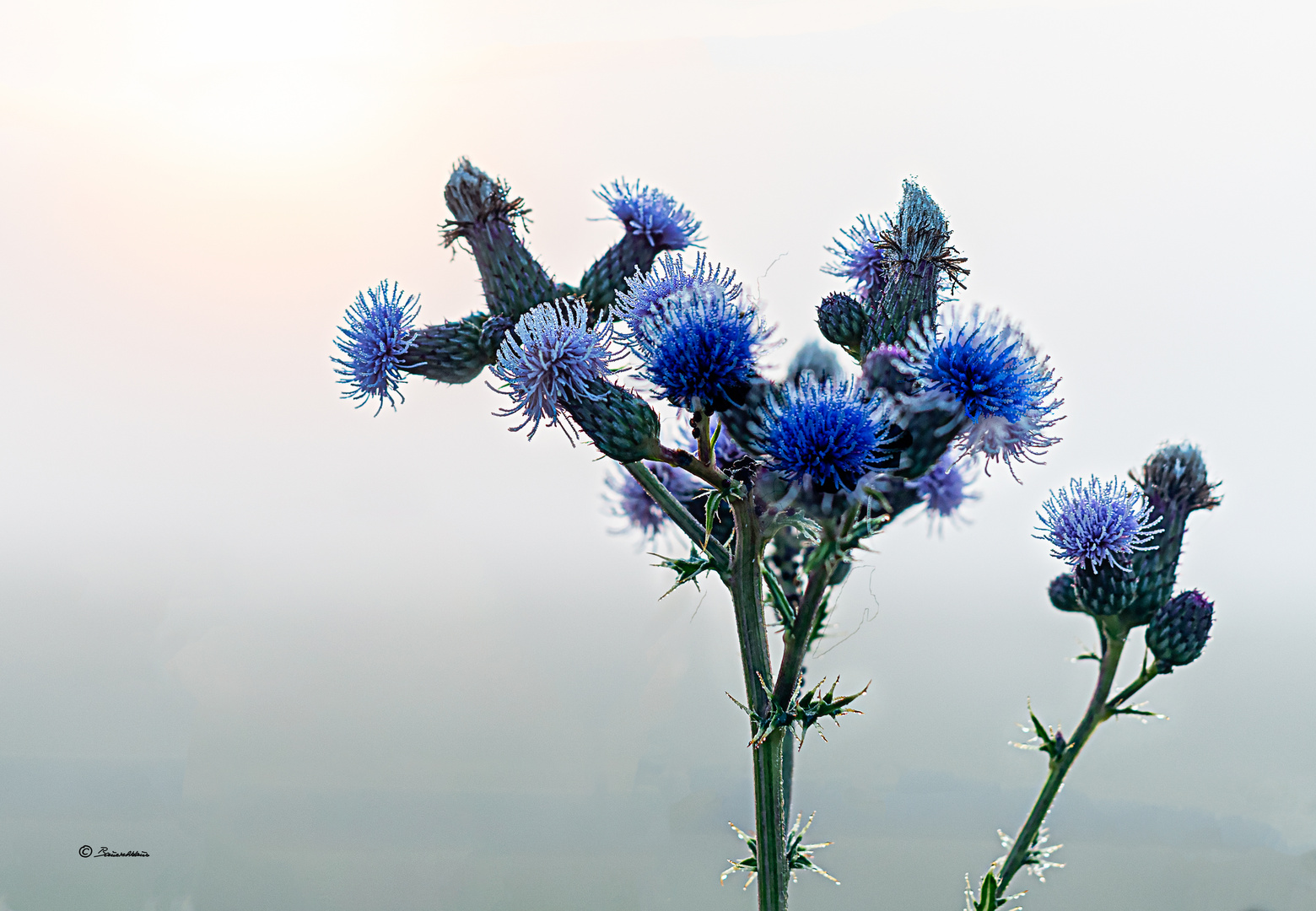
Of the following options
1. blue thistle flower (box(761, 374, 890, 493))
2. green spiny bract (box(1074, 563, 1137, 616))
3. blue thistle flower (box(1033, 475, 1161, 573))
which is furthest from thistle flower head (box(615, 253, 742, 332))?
green spiny bract (box(1074, 563, 1137, 616))

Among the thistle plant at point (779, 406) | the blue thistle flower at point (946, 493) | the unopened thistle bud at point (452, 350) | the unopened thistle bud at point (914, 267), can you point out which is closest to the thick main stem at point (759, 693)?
the thistle plant at point (779, 406)

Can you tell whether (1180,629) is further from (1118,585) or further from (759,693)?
(759,693)

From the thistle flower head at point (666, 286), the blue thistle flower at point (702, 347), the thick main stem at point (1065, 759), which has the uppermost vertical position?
the thistle flower head at point (666, 286)

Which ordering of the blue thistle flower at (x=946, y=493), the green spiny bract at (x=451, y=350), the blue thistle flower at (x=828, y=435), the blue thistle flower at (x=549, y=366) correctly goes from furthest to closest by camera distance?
the blue thistle flower at (x=946, y=493) → the green spiny bract at (x=451, y=350) → the blue thistle flower at (x=549, y=366) → the blue thistle flower at (x=828, y=435)

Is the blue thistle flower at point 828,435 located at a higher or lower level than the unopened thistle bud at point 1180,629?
higher

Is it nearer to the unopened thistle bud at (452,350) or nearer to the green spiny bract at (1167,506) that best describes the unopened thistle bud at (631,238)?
the unopened thistle bud at (452,350)

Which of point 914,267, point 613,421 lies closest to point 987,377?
point 914,267
